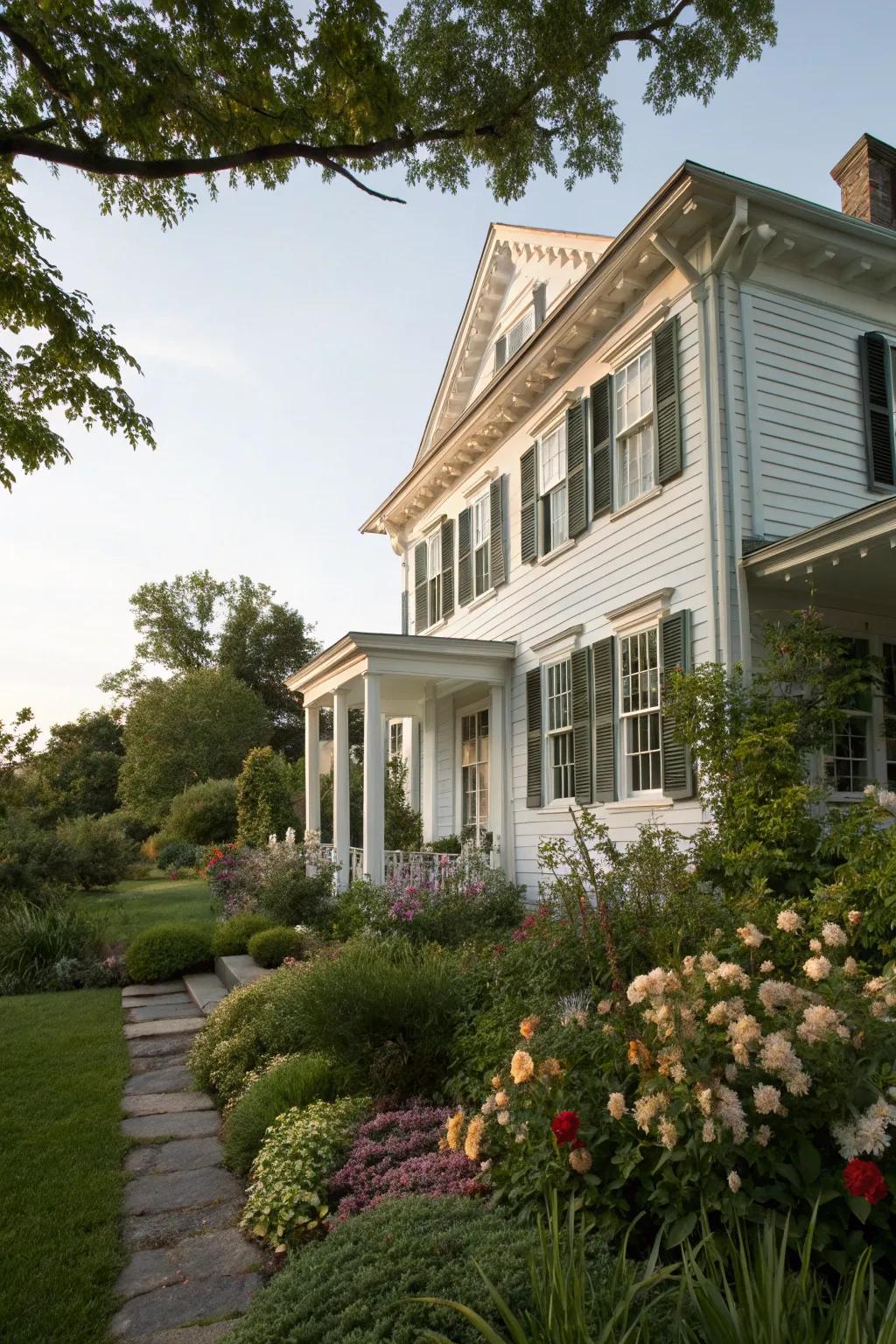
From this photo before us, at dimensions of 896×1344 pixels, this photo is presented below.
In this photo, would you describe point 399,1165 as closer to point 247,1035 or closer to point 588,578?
point 247,1035

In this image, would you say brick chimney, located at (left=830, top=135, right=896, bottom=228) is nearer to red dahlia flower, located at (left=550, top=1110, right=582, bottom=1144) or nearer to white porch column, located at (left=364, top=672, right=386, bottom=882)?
white porch column, located at (left=364, top=672, right=386, bottom=882)

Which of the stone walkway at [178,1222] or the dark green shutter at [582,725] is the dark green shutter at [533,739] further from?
the stone walkway at [178,1222]

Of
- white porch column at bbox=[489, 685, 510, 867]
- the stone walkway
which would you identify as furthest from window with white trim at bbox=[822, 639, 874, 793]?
the stone walkway

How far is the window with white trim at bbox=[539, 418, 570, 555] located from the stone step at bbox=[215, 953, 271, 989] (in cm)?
561

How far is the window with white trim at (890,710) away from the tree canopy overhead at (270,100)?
4.94 metres

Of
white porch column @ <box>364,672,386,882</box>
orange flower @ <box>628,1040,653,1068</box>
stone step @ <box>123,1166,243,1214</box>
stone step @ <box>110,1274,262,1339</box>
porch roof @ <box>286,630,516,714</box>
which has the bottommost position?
stone step @ <box>123,1166,243,1214</box>

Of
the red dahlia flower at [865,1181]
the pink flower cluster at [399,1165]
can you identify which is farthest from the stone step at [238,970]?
the red dahlia flower at [865,1181]

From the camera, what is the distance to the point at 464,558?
1392 centimetres

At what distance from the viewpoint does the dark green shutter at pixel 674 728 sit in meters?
8.07

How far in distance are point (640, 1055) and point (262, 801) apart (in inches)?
701

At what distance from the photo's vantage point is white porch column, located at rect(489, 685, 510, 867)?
12.0m

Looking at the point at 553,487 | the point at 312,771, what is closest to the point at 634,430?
the point at 553,487

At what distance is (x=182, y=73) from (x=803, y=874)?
6.33 meters

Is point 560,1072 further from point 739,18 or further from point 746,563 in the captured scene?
point 739,18
